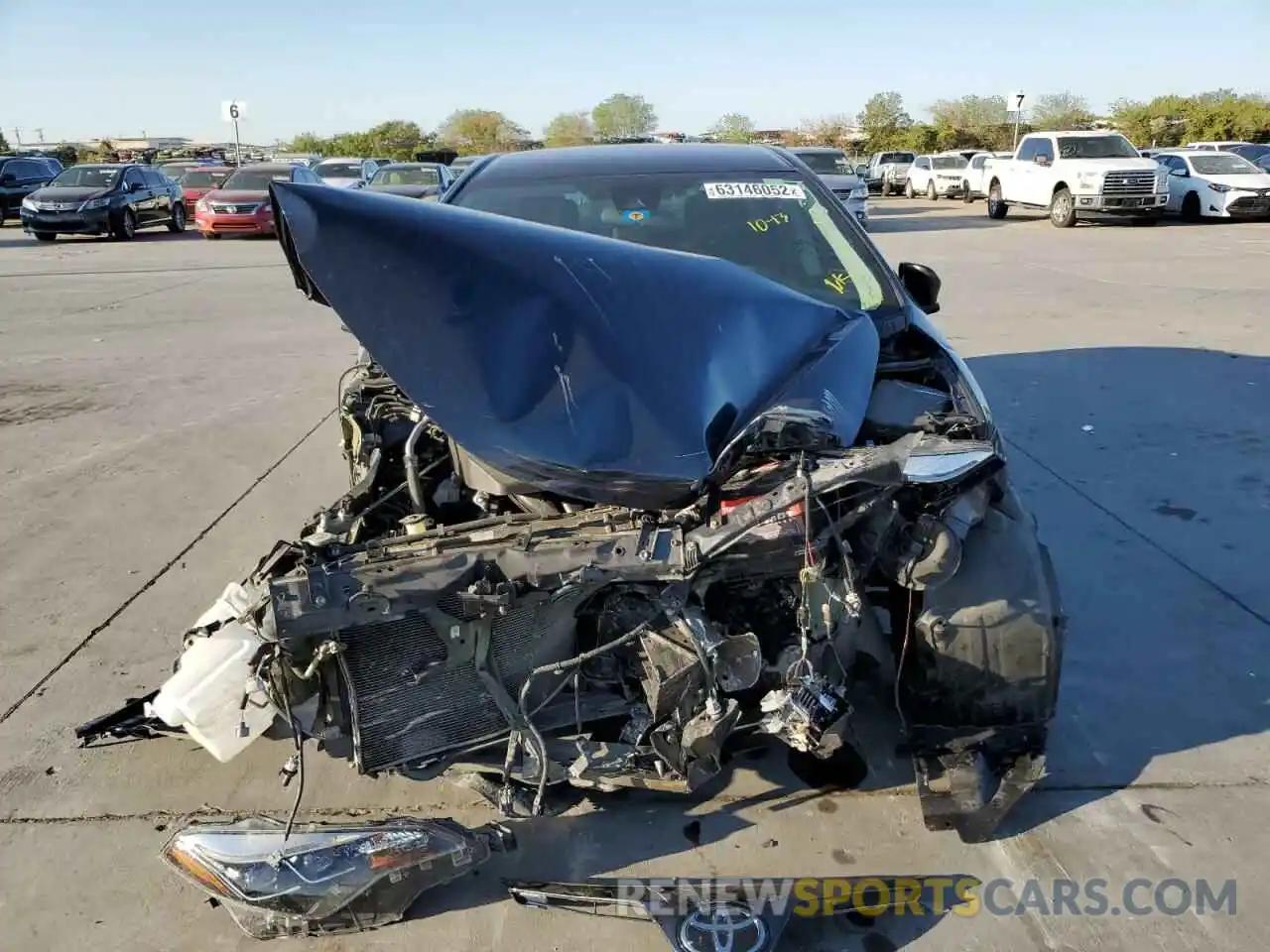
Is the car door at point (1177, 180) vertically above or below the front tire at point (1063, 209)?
above

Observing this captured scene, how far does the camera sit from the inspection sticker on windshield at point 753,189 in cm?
391

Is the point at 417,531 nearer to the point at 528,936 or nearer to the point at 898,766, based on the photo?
the point at 528,936

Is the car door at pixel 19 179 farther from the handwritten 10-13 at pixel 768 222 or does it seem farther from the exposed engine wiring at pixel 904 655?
the exposed engine wiring at pixel 904 655

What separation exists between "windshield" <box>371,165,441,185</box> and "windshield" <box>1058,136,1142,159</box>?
12.3m

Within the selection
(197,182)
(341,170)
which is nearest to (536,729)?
(341,170)

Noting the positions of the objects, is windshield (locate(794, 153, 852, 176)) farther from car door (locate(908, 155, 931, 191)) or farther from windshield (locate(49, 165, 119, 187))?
windshield (locate(49, 165, 119, 187))

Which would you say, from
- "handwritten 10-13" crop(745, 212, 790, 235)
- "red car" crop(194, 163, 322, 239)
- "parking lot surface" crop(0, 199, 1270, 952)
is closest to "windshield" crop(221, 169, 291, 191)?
"red car" crop(194, 163, 322, 239)

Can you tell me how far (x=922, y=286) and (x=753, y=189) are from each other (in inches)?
30.6

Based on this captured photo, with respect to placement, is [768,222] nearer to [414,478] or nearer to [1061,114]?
[414,478]

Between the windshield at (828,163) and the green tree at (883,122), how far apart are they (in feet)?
92.8

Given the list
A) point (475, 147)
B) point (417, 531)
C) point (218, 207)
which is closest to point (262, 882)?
point (417, 531)

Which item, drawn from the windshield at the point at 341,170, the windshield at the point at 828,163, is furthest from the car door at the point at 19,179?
the windshield at the point at 828,163

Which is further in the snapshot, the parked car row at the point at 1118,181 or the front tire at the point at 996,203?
the front tire at the point at 996,203

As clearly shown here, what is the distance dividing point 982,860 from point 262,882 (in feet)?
5.98
